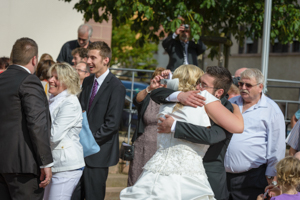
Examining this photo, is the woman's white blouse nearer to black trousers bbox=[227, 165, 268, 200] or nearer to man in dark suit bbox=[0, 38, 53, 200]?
man in dark suit bbox=[0, 38, 53, 200]

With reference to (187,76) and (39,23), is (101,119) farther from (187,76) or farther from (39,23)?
(39,23)

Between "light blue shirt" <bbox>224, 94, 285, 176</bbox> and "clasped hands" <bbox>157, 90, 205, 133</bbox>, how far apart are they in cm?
155

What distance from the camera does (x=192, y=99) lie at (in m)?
3.22

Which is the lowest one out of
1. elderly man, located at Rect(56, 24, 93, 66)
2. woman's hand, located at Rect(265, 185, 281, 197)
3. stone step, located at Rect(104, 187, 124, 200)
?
stone step, located at Rect(104, 187, 124, 200)

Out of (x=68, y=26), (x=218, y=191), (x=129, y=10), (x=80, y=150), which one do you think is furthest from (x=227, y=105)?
(x=68, y=26)

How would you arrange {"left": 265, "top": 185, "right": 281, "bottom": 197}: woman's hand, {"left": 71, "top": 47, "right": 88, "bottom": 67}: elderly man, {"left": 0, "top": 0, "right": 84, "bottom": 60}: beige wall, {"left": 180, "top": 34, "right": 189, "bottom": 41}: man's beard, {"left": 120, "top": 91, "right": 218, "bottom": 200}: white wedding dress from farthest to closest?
{"left": 0, "top": 0, "right": 84, "bottom": 60}: beige wall < {"left": 180, "top": 34, "right": 189, "bottom": 41}: man's beard < {"left": 71, "top": 47, "right": 88, "bottom": 67}: elderly man < {"left": 265, "top": 185, "right": 281, "bottom": 197}: woman's hand < {"left": 120, "top": 91, "right": 218, "bottom": 200}: white wedding dress

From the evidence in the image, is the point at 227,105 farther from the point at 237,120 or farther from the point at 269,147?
the point at 269,147

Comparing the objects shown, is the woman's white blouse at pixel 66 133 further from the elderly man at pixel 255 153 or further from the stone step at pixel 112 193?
the stone step at pixel 112 193

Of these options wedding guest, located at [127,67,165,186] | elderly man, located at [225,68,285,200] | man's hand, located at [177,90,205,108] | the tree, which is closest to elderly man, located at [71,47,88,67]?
wedding guest, located at [127,67,165,186]

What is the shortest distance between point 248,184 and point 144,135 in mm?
1416

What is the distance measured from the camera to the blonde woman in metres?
4.22

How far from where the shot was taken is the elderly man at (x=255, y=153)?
457 cm

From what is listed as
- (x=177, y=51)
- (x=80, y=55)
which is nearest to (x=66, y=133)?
(x=80, y=55)

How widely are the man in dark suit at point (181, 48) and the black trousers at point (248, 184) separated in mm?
3158
